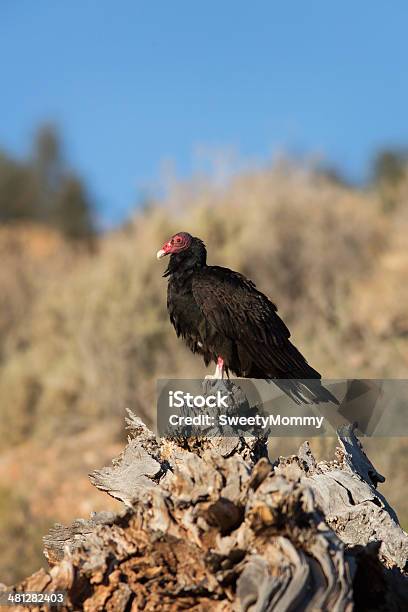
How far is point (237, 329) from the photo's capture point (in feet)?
18.1

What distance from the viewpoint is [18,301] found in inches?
680

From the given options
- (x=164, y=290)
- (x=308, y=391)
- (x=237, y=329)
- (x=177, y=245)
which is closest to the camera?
(x=308, y=391)

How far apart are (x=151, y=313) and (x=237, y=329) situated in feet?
26.0

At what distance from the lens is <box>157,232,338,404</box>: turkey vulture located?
17.9ft

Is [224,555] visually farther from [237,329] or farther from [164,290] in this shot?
[164,290]

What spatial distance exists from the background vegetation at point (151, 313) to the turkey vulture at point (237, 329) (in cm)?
340

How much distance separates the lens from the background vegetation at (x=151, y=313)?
10930 mm

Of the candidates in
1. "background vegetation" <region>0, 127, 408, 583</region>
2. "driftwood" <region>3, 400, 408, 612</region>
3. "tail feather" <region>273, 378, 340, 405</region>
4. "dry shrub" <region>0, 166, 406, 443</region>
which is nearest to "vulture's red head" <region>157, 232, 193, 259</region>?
"tail feather" <region>273, 378, 340, 405</region>

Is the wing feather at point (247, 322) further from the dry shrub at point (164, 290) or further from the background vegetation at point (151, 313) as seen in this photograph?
the dry shrub at point (164, 290)

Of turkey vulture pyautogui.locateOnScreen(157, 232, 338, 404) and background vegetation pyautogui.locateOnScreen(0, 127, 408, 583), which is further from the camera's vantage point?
background vegetation pyautogui.locateOnScreen(0, 127, 408, 583)

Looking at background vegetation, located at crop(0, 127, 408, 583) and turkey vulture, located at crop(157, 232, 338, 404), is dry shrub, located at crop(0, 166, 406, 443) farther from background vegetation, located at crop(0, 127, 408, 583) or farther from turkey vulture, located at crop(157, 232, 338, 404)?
turkey vulture, located at crop(157, 232, 338, 404)

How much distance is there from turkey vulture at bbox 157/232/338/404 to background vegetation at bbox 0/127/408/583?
340cm

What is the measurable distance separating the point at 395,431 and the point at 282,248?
24.6 ft

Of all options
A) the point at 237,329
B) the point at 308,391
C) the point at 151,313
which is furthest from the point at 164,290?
the point at 308,391
